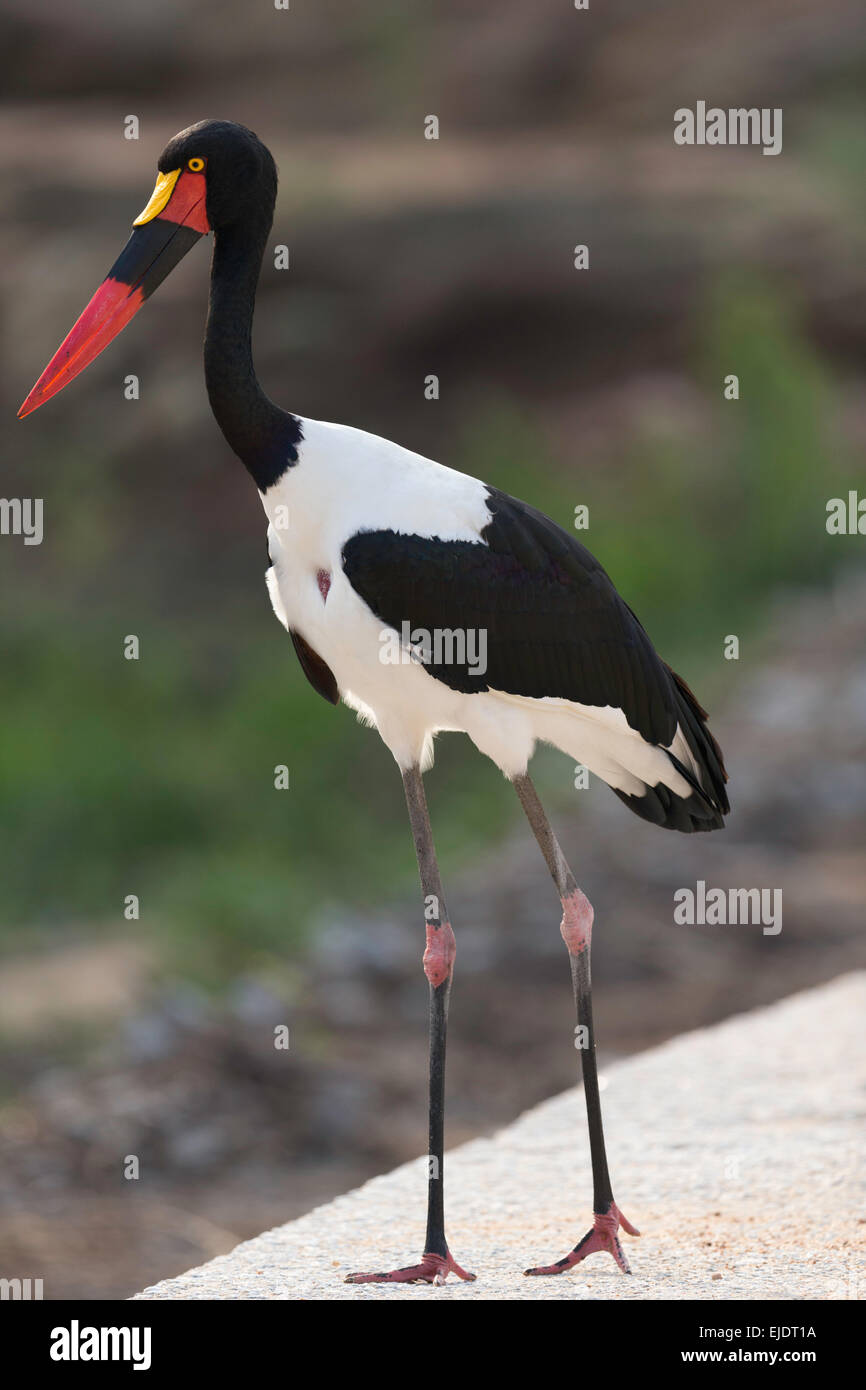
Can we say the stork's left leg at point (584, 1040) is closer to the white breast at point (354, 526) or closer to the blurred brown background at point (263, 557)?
the white breast at point (354, 526)

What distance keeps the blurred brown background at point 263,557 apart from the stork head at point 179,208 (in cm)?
361

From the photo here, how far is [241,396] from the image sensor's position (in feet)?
13.6

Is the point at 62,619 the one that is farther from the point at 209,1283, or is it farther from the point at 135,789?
the point at 209,1283

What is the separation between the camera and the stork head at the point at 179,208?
4215mm

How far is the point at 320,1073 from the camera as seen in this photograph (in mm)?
8195

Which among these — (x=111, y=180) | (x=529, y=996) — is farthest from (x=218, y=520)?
(x=529, y=996)

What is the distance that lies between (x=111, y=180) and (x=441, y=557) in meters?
18.9

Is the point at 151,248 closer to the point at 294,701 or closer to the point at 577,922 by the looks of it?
the point at 577,922

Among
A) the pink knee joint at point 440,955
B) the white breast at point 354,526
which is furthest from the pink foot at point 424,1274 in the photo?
the white breast at point 354,526

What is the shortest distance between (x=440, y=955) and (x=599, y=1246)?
2.52 ft

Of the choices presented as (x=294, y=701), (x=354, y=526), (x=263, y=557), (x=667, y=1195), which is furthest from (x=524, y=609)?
(x=263, y=557)

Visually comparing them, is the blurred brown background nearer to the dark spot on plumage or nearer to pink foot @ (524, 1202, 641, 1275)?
pink foot @ (524, 1202, 641, 1275)

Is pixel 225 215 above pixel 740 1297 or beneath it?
above

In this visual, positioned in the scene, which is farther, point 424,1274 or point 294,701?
point 294,701
